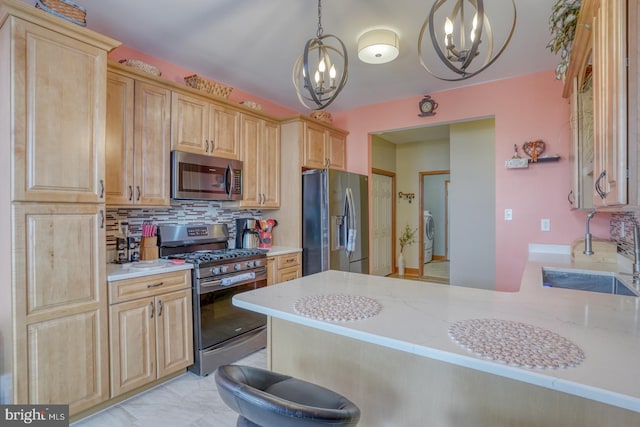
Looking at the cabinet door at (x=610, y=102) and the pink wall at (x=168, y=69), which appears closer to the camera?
the cabinet door at (x=610, y=102)

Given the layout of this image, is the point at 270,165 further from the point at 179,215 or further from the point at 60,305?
the point at 60,305

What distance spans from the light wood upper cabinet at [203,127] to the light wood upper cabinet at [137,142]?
3.3 inches

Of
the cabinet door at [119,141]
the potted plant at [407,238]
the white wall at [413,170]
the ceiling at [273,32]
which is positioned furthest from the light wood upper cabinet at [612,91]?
the potted plant at [407,238]

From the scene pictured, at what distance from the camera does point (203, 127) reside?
2.84 metres

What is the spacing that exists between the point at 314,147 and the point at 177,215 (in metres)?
1.69

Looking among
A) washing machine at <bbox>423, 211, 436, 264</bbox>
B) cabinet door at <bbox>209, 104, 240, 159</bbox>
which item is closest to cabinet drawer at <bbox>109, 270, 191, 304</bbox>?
cabinet door at <bbox>209, 104, 240, 159</bbox>

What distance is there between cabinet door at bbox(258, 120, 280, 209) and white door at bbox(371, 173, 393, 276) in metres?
2.25

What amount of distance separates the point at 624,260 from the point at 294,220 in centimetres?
276

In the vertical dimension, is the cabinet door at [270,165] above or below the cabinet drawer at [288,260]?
above

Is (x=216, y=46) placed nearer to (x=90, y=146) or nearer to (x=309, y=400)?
(x=90, y=146)

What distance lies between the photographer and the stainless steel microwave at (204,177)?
2.63 meters

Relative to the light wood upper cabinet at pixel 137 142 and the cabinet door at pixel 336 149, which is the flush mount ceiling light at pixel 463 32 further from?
the light wood upper cabinet at pixel 137 142

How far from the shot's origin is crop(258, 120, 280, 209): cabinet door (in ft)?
11.3

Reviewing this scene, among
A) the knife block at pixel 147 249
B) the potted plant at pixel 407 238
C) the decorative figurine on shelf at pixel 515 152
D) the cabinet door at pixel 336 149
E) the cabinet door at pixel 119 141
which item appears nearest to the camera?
the cabinet door at pixel 119 141
